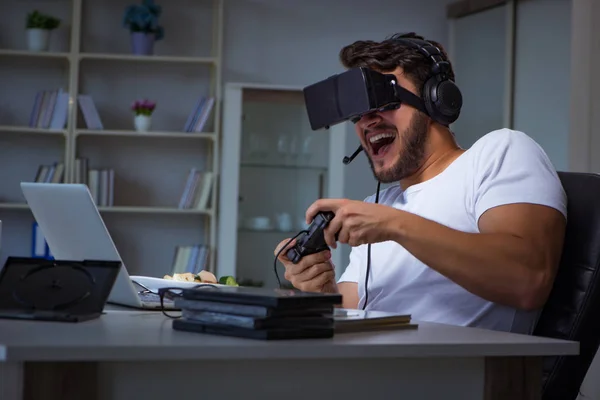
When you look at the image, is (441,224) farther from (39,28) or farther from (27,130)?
(39,28)

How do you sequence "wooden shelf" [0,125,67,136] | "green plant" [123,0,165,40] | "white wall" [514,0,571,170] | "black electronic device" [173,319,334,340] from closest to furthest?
1. "black electronic device" [173,319,334,340]
2. "white wall" [514,0,571,170]
3. "wooden shelf" [0,125,67,136]
4. "green plant" [123,0,165,40]

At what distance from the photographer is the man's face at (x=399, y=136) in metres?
1.97

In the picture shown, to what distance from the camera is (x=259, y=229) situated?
5.00m

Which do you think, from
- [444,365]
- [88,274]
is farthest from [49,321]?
[444,365]

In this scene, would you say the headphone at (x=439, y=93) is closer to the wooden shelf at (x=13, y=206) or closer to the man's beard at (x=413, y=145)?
the man's beard at (x=413, y=145)

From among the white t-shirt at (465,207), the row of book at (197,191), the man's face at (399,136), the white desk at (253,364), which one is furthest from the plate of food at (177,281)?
the row of book at (197,191)

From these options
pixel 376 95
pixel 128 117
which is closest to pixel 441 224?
pixel 376 95

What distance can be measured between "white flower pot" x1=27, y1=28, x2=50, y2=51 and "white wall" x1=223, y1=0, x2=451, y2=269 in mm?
1006

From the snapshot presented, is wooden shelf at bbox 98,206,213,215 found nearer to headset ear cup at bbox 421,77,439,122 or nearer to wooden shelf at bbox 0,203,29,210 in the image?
wooden shelf at bbox 0,203,29,210

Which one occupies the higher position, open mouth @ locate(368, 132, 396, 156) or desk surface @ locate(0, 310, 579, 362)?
open mouth @ locate(368, 132, 396, 156)

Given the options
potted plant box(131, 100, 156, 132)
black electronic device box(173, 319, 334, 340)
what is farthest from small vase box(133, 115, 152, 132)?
black electronic device box(173, 319, 334, 340)

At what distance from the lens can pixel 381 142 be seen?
2031 millimetres

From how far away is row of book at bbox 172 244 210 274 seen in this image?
16.1 feet

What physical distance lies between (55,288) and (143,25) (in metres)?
3.77
